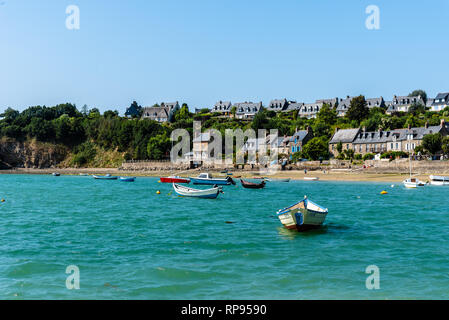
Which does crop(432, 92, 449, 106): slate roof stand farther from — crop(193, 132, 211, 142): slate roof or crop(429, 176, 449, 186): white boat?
crop(429, 176, 449, 186): white boat

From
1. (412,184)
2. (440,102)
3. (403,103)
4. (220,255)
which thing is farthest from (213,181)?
(440,102)

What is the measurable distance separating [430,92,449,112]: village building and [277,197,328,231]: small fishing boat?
409 feet

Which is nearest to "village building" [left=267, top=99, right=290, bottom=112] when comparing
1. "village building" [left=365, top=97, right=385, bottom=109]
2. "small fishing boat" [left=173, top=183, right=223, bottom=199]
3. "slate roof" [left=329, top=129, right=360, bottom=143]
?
"village building" [left=365, top=97, right=385, bottom=109]

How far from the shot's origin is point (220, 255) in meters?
20.2

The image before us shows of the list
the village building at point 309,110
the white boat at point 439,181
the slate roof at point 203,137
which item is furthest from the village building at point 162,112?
the white boat at point 439,181

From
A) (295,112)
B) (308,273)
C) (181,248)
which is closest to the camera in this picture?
(308,273)

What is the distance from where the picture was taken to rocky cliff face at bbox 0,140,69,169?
489ft

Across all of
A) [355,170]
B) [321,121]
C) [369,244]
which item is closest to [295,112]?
[321,121]

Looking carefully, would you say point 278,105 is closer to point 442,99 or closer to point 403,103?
point 403,103

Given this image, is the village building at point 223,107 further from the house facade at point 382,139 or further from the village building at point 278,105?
the house facade at point 382,139

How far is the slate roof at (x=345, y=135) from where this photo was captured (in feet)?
337
